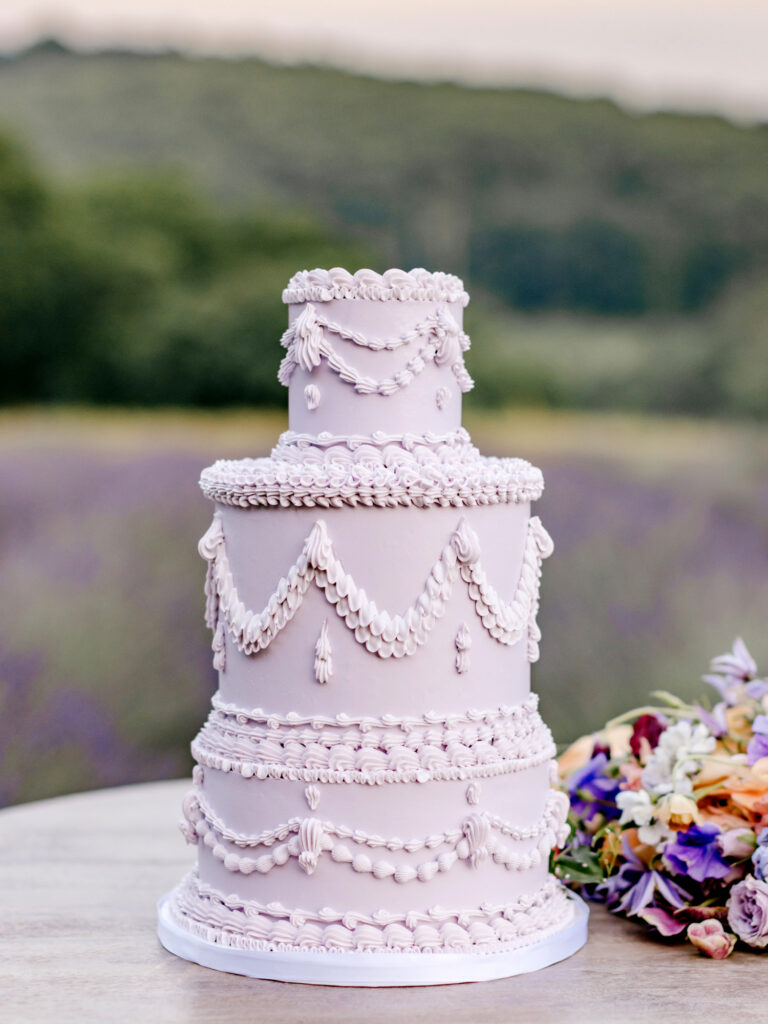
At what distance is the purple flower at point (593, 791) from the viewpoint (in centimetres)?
255

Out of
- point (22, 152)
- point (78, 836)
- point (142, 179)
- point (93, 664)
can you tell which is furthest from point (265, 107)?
point (78, 836)

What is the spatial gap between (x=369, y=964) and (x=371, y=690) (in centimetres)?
41

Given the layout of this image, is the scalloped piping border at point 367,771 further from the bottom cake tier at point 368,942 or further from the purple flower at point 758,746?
the purple flower at point 758,746

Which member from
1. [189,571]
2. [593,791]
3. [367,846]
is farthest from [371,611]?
[189,571]

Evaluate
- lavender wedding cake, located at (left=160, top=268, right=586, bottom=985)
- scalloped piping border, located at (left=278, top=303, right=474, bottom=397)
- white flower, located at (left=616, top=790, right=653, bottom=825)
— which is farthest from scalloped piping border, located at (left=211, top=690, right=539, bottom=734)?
Result: scalloped piping border, located at (left=278, top=303, right=474, bottom=397)

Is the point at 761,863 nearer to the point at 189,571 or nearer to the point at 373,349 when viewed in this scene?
the point at 373,349

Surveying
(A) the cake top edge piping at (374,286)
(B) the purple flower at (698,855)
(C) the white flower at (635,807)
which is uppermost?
(A) the cake top edge piping at (374,286)

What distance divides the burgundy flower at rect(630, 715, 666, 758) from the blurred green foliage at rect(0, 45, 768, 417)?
7.79 feet

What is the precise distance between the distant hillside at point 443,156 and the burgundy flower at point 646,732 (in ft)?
8.41

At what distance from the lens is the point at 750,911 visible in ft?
7.14

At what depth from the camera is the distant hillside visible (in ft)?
16.1

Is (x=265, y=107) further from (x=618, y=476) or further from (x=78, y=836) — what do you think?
(x=78, y=836)

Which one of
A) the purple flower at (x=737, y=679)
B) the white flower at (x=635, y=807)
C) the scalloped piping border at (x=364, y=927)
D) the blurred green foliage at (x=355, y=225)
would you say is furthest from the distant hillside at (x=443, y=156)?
the scalloped piping border at (x=364, y=927)

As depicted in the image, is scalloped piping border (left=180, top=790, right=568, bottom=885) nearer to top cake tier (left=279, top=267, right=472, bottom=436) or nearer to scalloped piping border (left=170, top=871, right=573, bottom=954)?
scalloped piping border (left=170, top=871, right=573, bottom=954)
